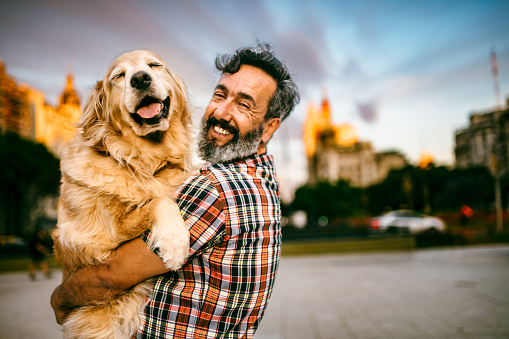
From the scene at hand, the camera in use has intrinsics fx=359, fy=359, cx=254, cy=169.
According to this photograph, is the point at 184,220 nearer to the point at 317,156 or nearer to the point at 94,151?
→ the point at 94,151

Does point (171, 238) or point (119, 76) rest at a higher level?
point (119, 76)

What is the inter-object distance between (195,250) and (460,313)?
7.39 m

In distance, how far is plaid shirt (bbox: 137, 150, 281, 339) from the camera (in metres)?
1.62

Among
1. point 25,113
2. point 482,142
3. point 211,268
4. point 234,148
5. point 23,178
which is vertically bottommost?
point 211,268

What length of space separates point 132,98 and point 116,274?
102cm

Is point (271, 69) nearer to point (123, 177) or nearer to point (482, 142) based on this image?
point (123, 177)

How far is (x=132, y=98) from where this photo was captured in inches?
83.0

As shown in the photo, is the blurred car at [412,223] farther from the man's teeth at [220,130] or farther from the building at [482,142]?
the man's teeth at [220,130]

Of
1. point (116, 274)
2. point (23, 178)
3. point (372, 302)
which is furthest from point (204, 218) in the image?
point (23, 178)

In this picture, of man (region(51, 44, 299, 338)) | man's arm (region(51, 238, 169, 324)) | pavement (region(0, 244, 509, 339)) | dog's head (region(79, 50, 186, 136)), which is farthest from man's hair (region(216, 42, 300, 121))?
pavement (region(0, 244, 509, 339))

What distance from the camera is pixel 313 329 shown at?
6531mm

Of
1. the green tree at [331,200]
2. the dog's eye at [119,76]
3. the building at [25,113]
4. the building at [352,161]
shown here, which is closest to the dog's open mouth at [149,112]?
the dog's eye at [119,76]

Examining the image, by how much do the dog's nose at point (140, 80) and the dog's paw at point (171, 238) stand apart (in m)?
0.78

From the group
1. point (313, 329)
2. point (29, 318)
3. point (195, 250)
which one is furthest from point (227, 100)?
point (29, 318)
